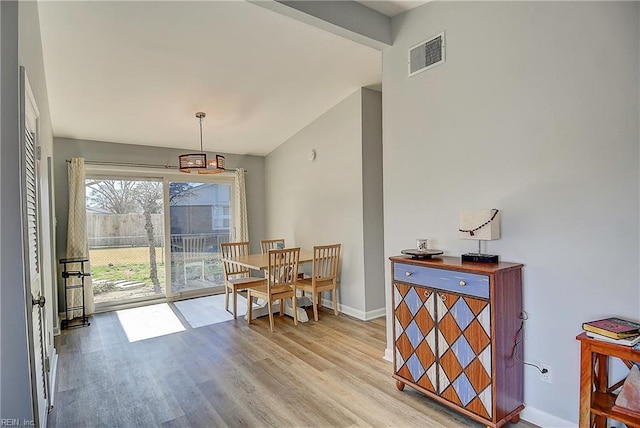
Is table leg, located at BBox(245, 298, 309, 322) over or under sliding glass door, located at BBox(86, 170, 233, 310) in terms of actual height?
under

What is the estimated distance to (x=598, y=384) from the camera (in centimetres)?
198

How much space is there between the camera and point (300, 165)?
5.51m

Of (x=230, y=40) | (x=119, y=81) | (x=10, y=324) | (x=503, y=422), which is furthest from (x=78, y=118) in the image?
(x=503, y=422)

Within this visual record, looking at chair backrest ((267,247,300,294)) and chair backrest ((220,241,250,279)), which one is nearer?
chair backrest ((267,247,300,294))

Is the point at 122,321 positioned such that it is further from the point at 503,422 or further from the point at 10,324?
the point at 503,422

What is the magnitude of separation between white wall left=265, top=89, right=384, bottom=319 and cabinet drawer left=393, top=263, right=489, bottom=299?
5.97 ft

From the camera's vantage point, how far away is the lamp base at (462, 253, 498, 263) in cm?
235

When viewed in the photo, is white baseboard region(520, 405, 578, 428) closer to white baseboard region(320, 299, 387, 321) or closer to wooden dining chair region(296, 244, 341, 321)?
white baseboard region(320, 299, 387, 321)

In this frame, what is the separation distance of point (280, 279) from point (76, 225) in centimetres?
281

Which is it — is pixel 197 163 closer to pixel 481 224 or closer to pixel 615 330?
pixel 481 224

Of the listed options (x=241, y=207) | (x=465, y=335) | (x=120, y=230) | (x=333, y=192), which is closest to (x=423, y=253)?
(x=465, y=335)

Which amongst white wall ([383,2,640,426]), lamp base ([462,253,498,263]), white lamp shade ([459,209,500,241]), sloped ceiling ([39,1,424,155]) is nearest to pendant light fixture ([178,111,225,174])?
sloped ceiling ([39,1,424,155])

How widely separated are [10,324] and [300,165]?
4321mm

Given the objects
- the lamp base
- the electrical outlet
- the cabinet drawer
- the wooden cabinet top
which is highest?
the lamp base
